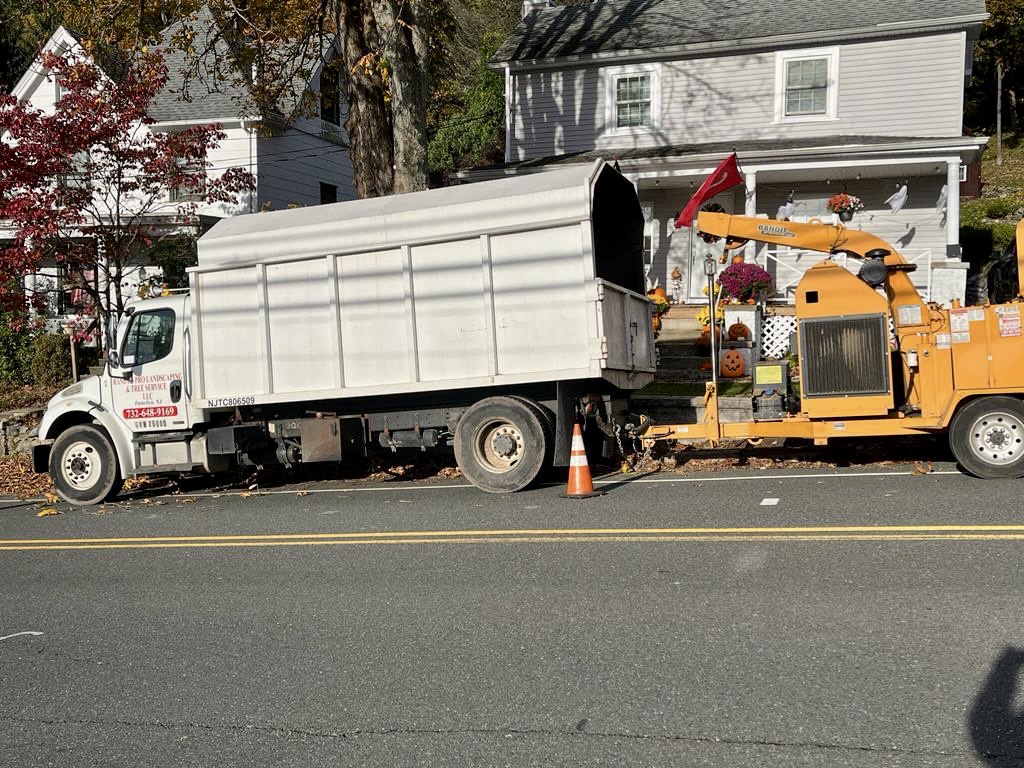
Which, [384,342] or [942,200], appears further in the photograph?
[942,200]

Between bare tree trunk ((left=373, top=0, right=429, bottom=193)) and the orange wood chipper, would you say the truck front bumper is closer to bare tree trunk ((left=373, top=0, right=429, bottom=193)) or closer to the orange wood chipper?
bare tree trunk ((left=373, top=0, right=429, bottom=193))

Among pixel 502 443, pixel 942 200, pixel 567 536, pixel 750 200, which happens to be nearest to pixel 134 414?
pixel 502 443

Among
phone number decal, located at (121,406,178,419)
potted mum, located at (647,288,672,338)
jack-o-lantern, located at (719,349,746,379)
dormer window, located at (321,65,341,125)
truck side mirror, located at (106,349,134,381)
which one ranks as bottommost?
phone number decal, located at (121,406,178,419)

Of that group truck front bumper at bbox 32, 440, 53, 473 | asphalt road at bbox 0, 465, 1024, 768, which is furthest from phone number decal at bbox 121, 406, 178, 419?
asphalt road at bbox 0, 465, 1024, 768

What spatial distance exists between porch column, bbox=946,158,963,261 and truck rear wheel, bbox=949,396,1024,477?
35.1 feet

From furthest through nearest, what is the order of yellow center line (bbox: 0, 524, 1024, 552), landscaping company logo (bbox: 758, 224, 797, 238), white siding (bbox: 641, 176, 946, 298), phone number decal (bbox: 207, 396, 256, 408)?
white siding (bbox: 641, 176, 946, 298) → phone number decal (bbox: 207, 396, 256, 408) → landscaping company logo (bbox: 758, 224, 797, 238) → yellow center line (bbox: 0, 524, 1024, 552)

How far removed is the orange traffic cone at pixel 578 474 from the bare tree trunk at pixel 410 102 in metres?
6.32

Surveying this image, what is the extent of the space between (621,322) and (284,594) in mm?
5551

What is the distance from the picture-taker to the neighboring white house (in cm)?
2362

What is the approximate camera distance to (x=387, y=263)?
454 inches

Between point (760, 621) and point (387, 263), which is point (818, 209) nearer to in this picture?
point (387, 263)

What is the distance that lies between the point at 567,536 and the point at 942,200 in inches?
623

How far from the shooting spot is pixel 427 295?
1141 cm

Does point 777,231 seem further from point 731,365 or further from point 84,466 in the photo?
point 84,466
